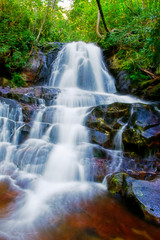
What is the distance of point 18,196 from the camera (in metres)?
3.28

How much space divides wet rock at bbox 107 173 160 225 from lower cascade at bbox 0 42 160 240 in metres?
0.43

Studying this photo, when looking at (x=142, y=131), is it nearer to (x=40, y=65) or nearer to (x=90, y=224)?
(x=90, y=224)

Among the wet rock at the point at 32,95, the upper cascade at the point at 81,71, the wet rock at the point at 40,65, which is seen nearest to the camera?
the wet rock at the point at 32,95

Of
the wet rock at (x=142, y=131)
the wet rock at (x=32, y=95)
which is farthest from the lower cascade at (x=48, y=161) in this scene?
the wet rock at (x=142, y=131)

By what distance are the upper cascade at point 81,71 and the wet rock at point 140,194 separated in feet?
23.0

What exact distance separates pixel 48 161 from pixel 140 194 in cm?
270

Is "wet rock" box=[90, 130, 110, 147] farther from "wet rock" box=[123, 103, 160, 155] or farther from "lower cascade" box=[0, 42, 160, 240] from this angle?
"wet rock" box=[123, 103, 160, 155]

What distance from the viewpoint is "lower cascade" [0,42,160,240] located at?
278cm

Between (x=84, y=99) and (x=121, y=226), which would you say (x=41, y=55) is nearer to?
(x=84, y=99)

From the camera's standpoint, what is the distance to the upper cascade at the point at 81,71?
986 centimetres

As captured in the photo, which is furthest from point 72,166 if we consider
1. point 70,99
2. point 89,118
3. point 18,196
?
point 70,99

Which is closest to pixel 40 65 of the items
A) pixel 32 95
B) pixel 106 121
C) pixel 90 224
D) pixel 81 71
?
pixel 81 71

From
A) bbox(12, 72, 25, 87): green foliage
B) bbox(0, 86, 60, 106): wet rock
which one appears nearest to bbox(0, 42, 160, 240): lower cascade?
bbox(0, 86, 60, 106): wet rock

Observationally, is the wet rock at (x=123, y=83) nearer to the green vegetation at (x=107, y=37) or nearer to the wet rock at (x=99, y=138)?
the green vegetation at (x=107, y=37)
